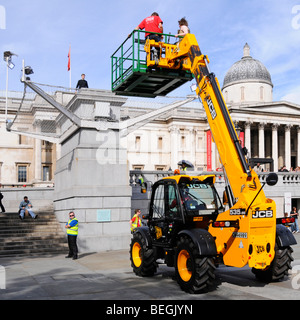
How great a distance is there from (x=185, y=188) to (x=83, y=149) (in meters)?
8.33

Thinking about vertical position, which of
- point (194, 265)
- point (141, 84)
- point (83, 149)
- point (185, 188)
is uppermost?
point (141, 84)

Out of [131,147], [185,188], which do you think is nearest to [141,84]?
[185,188]

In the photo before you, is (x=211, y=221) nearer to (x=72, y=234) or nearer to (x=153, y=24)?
(x=153, y=24)

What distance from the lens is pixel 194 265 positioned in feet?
27.5

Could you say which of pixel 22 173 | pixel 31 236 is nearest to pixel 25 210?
pixel 31 236

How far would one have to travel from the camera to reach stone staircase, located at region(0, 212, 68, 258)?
16.2 metres

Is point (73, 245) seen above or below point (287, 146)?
below

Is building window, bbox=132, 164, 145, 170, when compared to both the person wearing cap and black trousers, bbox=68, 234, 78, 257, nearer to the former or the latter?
the person wearing cap

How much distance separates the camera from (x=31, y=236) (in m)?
17.3

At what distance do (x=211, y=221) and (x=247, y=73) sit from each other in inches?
3013

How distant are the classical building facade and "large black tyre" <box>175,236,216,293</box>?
43.4 m
